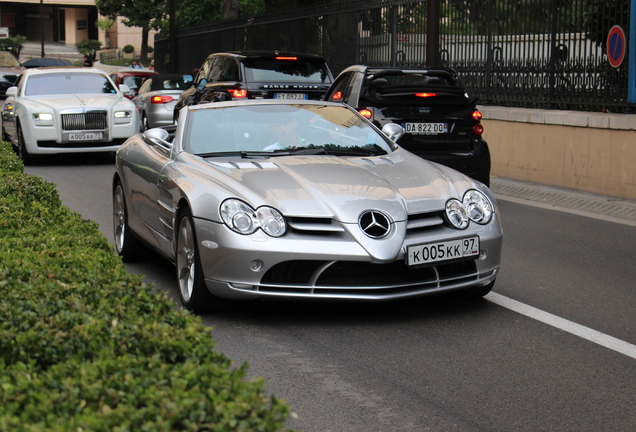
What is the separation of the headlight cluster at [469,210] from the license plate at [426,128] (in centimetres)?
509

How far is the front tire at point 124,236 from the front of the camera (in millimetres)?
8266

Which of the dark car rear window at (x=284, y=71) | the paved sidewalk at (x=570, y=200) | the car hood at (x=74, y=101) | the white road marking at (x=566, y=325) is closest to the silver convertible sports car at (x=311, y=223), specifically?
the white road marking at (x=566, y=325)

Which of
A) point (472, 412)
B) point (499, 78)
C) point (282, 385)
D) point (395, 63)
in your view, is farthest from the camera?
point (395, 63)

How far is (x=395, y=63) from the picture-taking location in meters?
19.3

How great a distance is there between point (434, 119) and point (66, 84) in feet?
26.9

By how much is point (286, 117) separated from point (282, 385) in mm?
3198

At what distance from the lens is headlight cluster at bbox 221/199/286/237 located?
19.6 ft

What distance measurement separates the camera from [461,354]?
17.9ft

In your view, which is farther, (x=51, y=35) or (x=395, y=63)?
(x=51, y=35)

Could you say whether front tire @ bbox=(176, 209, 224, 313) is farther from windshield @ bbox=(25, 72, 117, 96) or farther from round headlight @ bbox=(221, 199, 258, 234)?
windshield @ bbox=(25, 72, 117, 96)

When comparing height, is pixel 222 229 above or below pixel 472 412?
above

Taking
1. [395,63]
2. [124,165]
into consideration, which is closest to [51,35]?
[395,63]

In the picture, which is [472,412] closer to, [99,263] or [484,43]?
[99,263]

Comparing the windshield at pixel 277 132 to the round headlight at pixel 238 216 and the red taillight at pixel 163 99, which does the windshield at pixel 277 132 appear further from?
the red taillight at pixel 163 99
